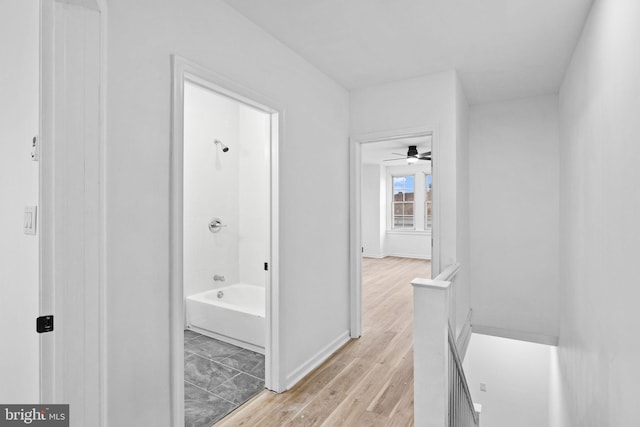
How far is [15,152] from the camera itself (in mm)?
1496

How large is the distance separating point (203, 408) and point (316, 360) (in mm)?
1021

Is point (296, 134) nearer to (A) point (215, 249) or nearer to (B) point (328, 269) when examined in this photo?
(B) point (328, 269)

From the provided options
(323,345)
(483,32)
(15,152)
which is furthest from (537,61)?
(15,152)

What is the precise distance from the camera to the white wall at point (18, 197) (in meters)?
1.30

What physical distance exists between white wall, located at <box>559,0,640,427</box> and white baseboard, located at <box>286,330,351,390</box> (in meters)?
1.94

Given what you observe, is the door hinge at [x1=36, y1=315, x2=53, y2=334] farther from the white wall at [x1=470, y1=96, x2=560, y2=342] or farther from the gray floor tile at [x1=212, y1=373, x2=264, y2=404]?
the white wall at [x1=470, y1=96, x2=560, y2=342]

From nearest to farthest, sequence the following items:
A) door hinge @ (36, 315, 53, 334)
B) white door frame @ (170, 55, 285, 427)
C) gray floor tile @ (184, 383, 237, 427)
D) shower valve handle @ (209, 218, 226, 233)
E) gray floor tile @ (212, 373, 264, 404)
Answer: door hinge @ (36, 315, 53, 334) < white door frame @ (170, 55, 285, 427) < gray floor tile @ (184, 383, 237, 427) < gray floor tile @ (212, 373, 264, 404) < shower valve handle @ (209, 218, 226, 233)

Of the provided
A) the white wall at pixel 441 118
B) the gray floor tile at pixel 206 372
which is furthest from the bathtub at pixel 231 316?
the white wall at pixel 441 118

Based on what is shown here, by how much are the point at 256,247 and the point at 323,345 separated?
1696 mm

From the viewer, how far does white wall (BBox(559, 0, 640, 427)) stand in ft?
4.81

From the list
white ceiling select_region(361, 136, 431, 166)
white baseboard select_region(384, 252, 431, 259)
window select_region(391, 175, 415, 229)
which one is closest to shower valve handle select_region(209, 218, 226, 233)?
white ceiling select_region(361, 136, 431, 166)

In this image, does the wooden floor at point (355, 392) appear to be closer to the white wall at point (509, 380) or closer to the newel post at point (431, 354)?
the newel post at point (431, 354)

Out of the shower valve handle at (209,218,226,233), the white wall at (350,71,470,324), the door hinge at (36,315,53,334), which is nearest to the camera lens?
the door hinge at (36,315,53,334)

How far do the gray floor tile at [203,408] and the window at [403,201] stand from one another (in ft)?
25.5
